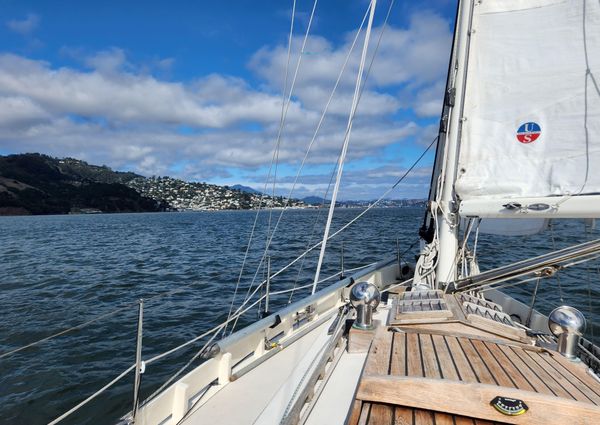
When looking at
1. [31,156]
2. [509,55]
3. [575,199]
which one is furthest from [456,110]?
[31,156]

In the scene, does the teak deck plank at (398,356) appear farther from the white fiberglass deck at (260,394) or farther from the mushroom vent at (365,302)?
the white fiberglass deck at (260,394)

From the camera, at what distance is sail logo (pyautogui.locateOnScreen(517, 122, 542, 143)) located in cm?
436

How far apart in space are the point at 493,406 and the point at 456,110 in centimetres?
377

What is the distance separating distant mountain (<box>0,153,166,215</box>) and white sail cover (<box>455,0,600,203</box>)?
441 feet

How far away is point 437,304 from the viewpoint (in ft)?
11.6

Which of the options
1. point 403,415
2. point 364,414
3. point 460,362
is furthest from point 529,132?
point 364,414

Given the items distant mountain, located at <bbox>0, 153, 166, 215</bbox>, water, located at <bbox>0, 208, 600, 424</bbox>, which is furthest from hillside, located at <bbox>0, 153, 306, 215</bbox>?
water, located at <bbox>0, 208, 600, 424</bbox>

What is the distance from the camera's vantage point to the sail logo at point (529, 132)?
4355mm

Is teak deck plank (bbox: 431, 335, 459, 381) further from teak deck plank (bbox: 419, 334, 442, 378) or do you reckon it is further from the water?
the water

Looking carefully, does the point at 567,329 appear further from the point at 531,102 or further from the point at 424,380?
the point at 531,102

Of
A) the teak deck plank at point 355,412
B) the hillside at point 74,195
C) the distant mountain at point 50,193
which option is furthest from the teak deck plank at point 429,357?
the distant mountain at point 50,193

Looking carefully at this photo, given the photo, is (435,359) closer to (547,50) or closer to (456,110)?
(456,110)

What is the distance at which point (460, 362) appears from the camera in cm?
249

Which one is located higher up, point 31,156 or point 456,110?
point 31,156
